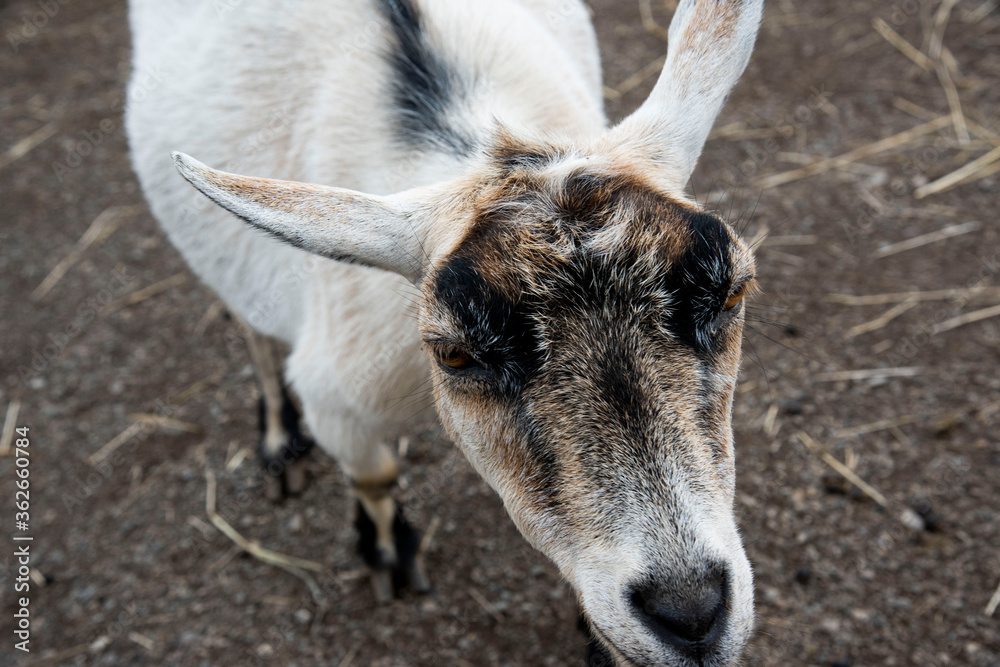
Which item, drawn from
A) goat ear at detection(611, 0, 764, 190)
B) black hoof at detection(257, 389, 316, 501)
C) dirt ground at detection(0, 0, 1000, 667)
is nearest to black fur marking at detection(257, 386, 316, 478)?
black hoof at detection(257, 389, 316, 501)

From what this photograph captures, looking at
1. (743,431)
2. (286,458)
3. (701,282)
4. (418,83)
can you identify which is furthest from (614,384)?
(286,458)

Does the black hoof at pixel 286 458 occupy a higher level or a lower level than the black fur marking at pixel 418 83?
lower

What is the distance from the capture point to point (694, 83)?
2.34 m

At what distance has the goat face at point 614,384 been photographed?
179cm

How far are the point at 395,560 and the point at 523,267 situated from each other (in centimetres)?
239

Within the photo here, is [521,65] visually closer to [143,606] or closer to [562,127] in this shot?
[562,127]

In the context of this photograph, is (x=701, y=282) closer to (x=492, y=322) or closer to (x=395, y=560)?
(x=492, y=322)

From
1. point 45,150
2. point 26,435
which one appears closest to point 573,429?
point 26,435

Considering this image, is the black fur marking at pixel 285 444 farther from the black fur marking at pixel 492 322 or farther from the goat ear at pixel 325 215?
the black fur marking at pixel 492 322

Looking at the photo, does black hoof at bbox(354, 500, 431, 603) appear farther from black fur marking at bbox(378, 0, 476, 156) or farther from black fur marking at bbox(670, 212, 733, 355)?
black fur marking at bbox(670, 212, 733, 355)

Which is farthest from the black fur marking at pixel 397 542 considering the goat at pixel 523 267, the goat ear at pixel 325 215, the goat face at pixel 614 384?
the goat ear at pixel 325 215

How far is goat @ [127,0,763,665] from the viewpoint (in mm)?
1864

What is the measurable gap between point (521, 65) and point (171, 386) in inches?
141

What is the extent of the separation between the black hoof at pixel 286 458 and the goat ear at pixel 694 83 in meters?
2.97
